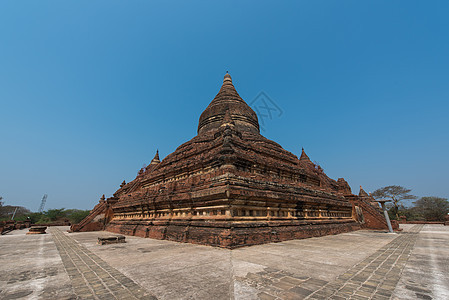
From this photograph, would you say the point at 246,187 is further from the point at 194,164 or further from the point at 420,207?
the point at 420,207

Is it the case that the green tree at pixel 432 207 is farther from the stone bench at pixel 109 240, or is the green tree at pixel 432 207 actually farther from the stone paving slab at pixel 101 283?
the stone paving slab at pixel 101 283

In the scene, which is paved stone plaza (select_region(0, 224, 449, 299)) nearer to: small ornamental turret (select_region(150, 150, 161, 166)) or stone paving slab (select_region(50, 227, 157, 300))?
stone paving slab (select_region(50, 227, 157, 300))

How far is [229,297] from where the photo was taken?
2824mm

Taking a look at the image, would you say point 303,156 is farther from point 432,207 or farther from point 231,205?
point 432,207

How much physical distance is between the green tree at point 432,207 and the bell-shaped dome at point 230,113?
46.0 meters

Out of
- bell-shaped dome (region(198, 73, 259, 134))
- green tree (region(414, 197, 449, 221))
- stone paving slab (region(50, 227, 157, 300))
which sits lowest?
stone paving slab (region(50, 227, 157, 300))

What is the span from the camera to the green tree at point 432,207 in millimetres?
42062

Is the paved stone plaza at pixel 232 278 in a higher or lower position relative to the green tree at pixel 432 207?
lower

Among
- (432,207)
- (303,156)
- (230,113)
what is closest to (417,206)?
(432,207)

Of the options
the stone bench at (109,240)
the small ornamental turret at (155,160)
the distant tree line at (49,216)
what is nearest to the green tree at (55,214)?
the distant tree line at (49,216)

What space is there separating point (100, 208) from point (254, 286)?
20.4m

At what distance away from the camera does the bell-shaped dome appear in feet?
74.7

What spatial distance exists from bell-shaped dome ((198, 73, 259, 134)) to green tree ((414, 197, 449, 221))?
1810 inches

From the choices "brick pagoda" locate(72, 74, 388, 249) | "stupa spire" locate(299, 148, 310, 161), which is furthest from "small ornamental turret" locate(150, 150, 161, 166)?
"stupa spire" locate(299, 148, 310, 161)
